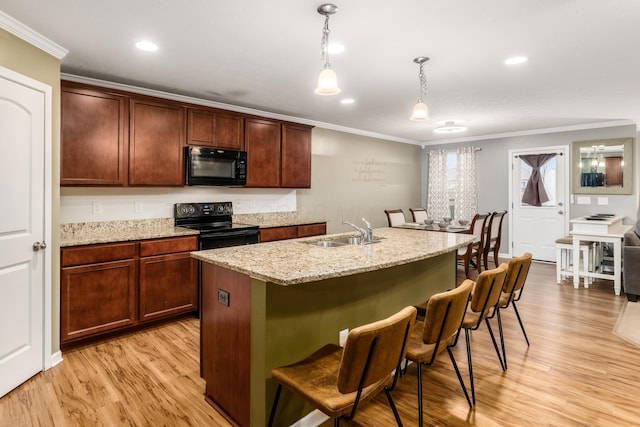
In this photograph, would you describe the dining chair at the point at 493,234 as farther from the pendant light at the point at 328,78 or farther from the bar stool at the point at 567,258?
the pendant light at the point at 328,78

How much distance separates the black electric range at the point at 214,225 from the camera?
381 cm

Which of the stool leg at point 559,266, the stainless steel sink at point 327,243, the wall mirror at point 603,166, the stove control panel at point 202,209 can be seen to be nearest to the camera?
the stainless steel sink at point 327,243

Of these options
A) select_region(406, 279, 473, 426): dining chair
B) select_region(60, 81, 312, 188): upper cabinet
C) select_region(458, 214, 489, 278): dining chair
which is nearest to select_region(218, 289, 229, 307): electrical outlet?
→ select_region(406, 279, 473, 426): dining chair

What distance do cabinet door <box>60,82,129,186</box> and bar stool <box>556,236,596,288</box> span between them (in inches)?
217

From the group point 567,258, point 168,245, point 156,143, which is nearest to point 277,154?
point 156,143

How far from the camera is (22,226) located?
2477 mm

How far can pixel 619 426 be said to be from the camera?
2.02 meters

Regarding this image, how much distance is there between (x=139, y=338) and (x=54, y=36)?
97.9 inches

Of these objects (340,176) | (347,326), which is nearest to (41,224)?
(347,326)

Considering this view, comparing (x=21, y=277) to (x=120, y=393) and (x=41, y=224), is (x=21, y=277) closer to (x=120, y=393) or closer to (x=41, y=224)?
(x=41, y=224)

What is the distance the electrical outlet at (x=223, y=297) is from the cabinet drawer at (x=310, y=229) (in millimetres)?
2740

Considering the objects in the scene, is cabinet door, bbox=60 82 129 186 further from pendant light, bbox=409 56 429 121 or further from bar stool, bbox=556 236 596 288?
bar stool, bbox=556 236 596 288

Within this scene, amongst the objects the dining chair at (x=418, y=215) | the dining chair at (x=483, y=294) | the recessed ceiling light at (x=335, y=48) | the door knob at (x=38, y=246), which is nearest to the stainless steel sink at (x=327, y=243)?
the dining chair at (x=483, y=294)

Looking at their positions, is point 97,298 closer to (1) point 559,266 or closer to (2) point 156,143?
(2) point 156,143
